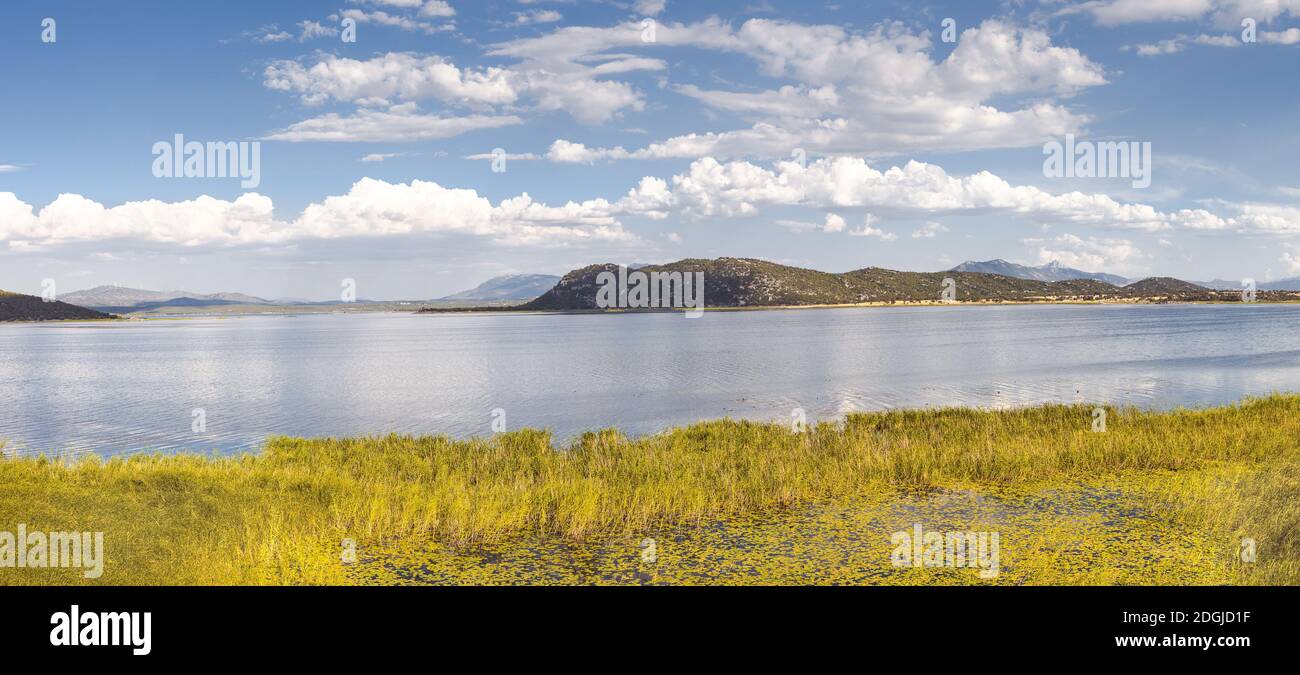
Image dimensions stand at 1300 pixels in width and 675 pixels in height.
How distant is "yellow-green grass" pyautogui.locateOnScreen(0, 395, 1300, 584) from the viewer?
39.1 feet

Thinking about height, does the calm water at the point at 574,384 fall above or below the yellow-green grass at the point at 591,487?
below

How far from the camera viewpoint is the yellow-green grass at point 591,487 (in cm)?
1191

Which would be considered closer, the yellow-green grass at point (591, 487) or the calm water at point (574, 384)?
the yellow-green grass at point (591, 487)

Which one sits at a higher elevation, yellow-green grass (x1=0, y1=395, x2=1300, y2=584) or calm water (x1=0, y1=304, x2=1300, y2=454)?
yellow-green grass (x1=0, y1=395, x2=1300, y2=584)

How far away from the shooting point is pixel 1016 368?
55.0 metres

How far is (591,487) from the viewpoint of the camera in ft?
52.2

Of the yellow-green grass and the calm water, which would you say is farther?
the calm water

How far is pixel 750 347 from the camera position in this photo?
8444cm
